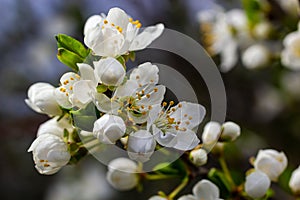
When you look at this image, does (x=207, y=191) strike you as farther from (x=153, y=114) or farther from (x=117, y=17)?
(x=117, y=17)

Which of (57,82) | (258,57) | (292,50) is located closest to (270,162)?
(292,50)

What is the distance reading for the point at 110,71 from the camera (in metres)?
0.80

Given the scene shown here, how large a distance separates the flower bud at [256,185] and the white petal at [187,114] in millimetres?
154

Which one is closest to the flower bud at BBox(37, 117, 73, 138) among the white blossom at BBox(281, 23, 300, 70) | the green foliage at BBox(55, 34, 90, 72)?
the green foliage at BBox(55, 34, 90, 72)

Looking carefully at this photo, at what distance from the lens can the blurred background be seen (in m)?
2.31

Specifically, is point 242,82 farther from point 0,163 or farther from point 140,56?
point 0,163

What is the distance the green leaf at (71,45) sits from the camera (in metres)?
0.88

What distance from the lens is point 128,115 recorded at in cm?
85

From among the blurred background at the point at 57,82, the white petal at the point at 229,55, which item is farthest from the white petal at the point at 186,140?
the blurred background at the point at 57,82

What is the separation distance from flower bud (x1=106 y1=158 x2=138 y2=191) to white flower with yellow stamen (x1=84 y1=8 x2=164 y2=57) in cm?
28

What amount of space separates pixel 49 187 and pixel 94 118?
6.41 ft

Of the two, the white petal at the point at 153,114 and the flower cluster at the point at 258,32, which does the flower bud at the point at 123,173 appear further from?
the flower cluster at the point at 258,32

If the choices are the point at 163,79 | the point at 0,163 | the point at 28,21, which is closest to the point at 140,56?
the point at 28,21

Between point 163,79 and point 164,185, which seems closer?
point 163,79
